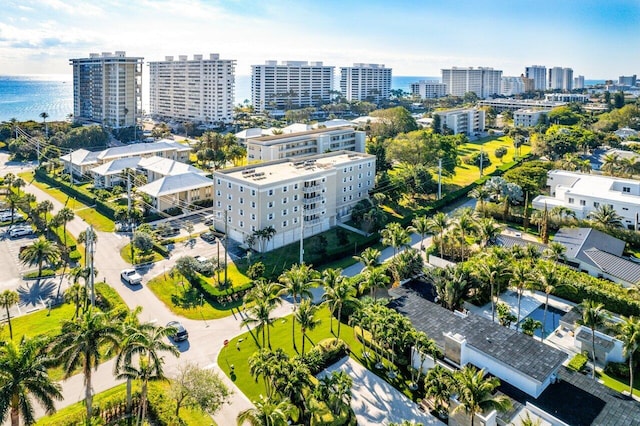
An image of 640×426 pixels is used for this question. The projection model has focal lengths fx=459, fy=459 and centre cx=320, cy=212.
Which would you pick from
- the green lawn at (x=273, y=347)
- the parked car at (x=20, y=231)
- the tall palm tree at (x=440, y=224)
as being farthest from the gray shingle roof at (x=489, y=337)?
the parked car at (x=20, y=231)

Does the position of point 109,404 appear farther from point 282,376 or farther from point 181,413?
point 282,376

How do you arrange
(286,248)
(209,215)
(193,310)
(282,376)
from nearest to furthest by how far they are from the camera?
(282,376)
(193,310)
(286,248)
(209,215)

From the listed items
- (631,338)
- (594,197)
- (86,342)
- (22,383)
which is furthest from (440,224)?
(22,383)

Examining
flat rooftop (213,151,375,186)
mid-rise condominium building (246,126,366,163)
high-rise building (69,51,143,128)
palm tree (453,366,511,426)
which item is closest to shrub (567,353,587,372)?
palm tree (453,366,511,426)

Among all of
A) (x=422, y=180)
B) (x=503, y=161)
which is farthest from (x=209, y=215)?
(x=503, y=161)

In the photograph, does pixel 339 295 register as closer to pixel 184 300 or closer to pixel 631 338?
pixel 184 300

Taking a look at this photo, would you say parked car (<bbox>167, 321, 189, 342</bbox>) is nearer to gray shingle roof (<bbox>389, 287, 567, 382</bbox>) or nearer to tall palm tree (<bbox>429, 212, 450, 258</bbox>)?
gray shingle roof (<bbox>389, 287, 567, 382</bbox>)
